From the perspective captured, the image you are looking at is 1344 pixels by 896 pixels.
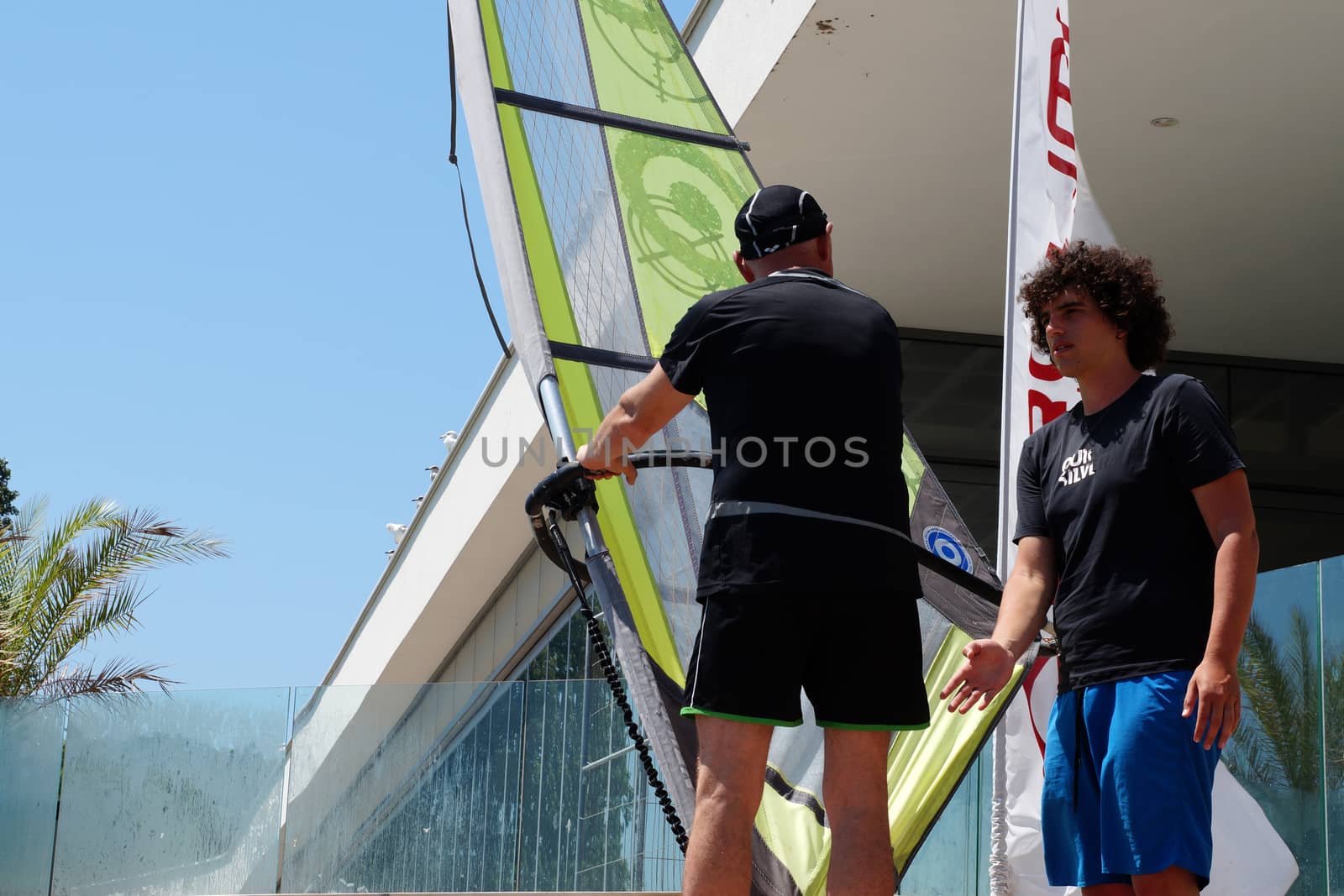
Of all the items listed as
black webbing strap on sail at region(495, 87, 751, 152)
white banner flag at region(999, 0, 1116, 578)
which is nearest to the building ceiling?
black webbing strap on sail at region(495, 87, 751, 152)

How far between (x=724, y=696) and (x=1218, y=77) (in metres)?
6.02

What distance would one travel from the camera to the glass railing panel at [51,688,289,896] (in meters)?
8.21

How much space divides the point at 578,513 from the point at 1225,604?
4.58 ft

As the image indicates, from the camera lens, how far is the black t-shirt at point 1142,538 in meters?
2.62

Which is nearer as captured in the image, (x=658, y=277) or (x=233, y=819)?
(x=658, y=277)

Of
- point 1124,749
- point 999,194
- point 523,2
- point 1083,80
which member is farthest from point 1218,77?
point 1124,749

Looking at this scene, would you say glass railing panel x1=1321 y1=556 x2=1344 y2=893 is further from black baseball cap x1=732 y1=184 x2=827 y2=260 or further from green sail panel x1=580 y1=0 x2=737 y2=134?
black baseball cap x1=732 y1=184 x2=827 y2=260

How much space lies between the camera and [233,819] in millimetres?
8734

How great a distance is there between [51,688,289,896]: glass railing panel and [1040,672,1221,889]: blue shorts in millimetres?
6883

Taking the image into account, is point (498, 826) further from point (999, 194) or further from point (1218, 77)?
point (1218, 77)

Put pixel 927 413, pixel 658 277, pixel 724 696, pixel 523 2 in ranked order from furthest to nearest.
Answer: pixel 927 413 → pixel 523 2 → pixel 658 277 → pixel 724 696

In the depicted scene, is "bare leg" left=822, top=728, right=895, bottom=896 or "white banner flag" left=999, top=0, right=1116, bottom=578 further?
"white banner flag" left=999, top=0, right=1116, bottom=578

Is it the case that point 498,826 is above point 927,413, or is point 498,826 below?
below

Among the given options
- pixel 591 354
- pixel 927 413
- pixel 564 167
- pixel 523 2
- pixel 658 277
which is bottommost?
pixel 591 354
